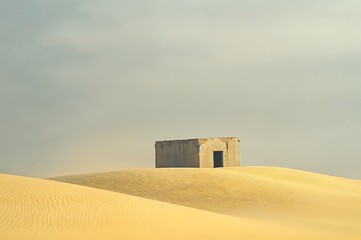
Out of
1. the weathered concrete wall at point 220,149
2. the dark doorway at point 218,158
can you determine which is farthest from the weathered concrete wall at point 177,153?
the dark doorway at point 218,158

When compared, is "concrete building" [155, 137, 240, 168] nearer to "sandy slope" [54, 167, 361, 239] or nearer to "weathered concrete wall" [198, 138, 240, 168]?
"weathered concrete wall" [198, 138, 240, 168]

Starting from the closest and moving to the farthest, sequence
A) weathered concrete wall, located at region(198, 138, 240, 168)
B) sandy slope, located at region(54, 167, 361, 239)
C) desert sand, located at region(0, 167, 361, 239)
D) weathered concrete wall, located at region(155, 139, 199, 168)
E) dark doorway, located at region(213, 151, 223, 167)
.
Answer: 1. desert sand, located at region(0, 167, 361, 239)
2. sandy slope, located at region(54, 167, 361, 239)
3. weathered concrete wall, located at region(198, 138, 240, 168)
4. weathered concrete wall, located at region(155, 139, 199, 168)
5. dark doorway, located at region(213, 151, 223, 167)

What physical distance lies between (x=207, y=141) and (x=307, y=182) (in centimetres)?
696

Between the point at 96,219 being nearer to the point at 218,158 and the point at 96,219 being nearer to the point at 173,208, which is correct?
the point at 173,208

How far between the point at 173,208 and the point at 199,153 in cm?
1784

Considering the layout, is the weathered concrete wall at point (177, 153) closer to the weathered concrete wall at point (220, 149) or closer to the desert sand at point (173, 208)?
the weathered concrete wall at point (220, 149)

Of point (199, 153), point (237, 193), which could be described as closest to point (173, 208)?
point (237, 193)

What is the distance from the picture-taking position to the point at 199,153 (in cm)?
3506

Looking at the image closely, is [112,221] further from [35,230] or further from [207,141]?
[207,141]

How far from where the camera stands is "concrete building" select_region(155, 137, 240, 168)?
3528 centimetres

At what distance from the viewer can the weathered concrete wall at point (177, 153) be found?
116 ft

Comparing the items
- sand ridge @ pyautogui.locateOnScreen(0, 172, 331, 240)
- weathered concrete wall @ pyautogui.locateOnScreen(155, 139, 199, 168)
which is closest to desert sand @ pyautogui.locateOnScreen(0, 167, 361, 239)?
sand ridge @ pyautogui.locateOnScreen(0, 172, 331, 240)

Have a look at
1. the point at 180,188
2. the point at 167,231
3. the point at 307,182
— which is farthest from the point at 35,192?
the point at 307,182

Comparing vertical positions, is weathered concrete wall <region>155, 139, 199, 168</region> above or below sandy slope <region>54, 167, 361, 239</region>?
above
